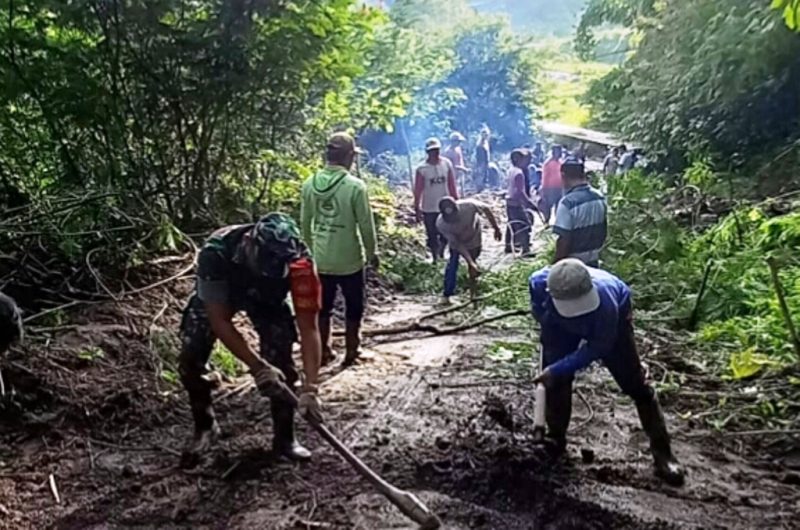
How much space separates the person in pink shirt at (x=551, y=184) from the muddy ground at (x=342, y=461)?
717 cm

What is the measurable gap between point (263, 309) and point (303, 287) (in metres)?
0.48

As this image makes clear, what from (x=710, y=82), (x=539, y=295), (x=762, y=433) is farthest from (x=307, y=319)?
(x=710, y=82)

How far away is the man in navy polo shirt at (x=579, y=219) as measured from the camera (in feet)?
18.9

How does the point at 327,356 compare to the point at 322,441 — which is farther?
the point at 327,356

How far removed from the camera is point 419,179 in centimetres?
980

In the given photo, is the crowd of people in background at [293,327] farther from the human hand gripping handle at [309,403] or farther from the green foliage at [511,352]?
the green foliage at [511,352]

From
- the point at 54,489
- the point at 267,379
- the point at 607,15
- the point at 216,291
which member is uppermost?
the point at 607,15

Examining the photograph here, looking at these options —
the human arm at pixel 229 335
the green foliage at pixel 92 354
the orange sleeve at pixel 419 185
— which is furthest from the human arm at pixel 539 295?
the orange sleeve at pixel 419 185

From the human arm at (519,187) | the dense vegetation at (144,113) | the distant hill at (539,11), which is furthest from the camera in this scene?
the distant hill at (539,11)

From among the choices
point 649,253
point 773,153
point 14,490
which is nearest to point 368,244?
point 14,490

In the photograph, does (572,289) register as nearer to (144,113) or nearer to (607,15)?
(144,113)

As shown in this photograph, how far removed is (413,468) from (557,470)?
0.73 m

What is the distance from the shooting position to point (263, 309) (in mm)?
4195

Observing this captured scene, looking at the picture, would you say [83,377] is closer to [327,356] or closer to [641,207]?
[327,356]
